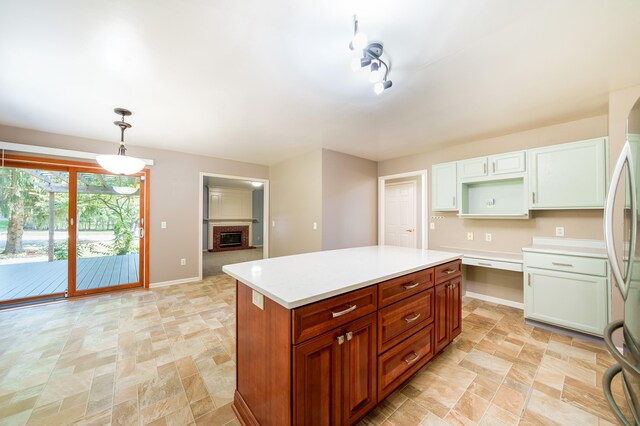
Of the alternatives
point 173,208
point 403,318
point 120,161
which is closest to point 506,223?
point 403,318

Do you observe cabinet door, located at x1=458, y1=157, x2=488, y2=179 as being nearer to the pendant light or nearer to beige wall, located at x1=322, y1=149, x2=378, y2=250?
beige wall, located at x1=322, y1=149, x2=378, y2=250

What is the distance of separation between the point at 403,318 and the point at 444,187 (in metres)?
2.74

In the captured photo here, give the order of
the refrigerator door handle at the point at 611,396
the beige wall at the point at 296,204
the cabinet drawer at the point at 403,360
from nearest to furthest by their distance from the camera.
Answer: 1. the refrigerator door handle at the point at 611,396
2. the cabinet drawer at the point at 403,360
3. the beige wall at the point at 296,204

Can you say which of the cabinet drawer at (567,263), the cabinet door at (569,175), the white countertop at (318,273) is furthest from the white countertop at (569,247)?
the white countertop at (318,273)

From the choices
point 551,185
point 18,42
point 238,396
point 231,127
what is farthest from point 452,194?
point 18,42

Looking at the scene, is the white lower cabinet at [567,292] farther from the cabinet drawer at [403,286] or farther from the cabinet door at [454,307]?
the cabinet drawer at [403,286]

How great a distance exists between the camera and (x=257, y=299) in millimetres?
1302

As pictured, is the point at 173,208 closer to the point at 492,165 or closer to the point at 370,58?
the point at 370,58

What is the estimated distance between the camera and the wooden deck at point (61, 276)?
141 inches

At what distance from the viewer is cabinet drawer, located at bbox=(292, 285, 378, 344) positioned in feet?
3.55

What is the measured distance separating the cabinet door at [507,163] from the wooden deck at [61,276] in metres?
5.81

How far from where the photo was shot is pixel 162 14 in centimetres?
140

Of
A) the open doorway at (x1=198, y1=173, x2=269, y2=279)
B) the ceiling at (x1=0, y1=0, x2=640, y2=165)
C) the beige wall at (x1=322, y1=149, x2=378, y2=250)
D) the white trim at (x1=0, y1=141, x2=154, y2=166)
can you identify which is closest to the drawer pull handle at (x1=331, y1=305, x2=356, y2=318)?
the ceiling at (x1=0, y1=0, x2=640, y2=165)

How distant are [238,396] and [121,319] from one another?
7.55ft
